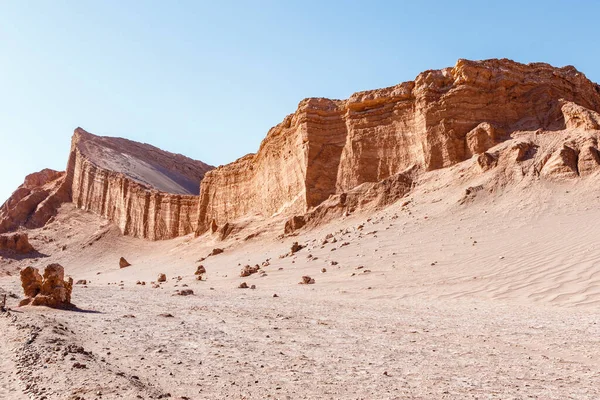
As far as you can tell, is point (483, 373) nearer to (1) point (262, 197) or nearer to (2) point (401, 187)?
(2) point (401, 187)

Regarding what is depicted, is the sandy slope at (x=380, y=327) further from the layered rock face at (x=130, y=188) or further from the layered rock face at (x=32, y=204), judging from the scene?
the layered rock face at (x=32, y=204)

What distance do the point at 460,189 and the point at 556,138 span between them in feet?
16.1

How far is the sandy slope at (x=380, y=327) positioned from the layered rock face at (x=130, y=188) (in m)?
29.4

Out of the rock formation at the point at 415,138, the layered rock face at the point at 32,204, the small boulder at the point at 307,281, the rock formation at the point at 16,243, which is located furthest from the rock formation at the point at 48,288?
the layered rock face at the point at 32,204

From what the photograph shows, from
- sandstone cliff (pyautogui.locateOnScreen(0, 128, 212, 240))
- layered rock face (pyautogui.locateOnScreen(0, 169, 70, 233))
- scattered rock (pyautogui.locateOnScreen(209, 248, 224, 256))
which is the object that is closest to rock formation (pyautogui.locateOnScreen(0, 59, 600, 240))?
scattered rock (pyautogui.locateOnScreen(209, 248, 224, 256))

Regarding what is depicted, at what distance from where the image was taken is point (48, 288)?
31.1ft

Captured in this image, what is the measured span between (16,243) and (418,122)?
34.1 meters

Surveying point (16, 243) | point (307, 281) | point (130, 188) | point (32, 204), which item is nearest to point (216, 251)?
point (307, 281)

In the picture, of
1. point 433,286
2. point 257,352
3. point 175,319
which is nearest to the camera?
point 257,352

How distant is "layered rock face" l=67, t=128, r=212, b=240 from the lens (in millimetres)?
44844

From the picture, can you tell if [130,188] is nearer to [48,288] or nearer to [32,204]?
[32,204]

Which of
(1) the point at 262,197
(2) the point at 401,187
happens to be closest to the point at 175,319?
(2) the point at 401,187

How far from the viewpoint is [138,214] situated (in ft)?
151

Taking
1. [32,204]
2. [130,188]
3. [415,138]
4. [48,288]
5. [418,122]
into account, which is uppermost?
[130,188]
